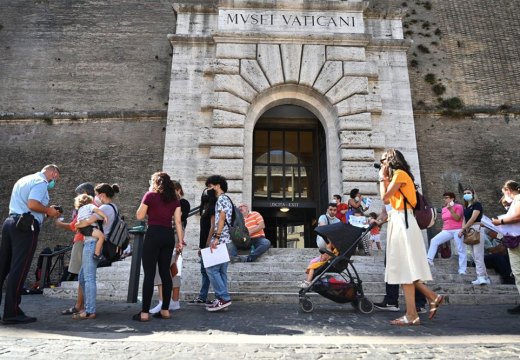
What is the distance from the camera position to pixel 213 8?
35.0 ft

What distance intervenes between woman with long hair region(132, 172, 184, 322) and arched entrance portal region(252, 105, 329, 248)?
22.3 ft

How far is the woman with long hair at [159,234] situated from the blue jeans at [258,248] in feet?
9.25

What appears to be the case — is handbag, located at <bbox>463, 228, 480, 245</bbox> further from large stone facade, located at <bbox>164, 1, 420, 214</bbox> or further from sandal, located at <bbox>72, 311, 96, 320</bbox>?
sandal, located at <bbox>72, 311, 96, 320</bbox>

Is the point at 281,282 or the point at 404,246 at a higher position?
the point at 404,246

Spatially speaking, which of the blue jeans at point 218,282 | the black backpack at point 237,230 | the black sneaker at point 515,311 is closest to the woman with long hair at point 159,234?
the blue jeans at point 218,282

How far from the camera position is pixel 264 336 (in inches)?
130

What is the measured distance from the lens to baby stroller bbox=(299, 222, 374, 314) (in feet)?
15.3

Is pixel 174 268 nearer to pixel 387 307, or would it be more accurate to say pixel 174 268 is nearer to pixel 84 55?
pixel 387 307

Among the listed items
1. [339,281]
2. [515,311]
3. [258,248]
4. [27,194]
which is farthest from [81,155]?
[515,311]

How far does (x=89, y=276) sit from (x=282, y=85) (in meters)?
7.12

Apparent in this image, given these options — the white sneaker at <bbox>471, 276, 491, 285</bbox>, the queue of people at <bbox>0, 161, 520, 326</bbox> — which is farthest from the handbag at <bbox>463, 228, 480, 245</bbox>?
the queue of people at <bbox>0, 161, 520, 326</bbox>

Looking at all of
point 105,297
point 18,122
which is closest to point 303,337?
point 105,297

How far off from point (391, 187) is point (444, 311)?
2.07 m

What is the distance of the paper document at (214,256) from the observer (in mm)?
4730
